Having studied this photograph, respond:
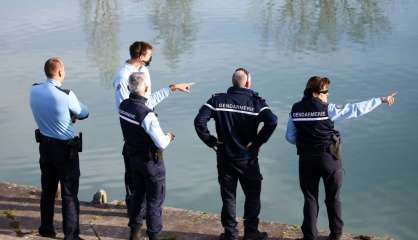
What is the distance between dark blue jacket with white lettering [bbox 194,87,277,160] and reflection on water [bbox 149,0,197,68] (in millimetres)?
11638

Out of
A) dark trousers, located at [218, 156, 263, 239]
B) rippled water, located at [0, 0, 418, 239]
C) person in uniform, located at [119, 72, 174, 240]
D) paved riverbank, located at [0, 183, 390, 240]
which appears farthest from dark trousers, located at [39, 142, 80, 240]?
rippled water, located at [0, 0, 418, 239]

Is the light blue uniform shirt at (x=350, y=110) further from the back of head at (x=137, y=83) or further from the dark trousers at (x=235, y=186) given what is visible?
the back of head at (x=137, y=83)

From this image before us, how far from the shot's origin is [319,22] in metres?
24.6

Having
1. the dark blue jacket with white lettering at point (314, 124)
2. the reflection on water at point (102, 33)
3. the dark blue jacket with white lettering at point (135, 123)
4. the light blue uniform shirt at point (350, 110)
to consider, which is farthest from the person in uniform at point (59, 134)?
the reflection on water at point (102, 33)

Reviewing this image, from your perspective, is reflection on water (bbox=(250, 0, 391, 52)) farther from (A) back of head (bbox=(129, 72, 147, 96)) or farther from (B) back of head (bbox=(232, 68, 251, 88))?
(A) back of head (bbox=(129, 72, 147, 96))

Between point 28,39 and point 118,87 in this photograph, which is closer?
point 118,87

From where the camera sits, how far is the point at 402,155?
9977 millimetres

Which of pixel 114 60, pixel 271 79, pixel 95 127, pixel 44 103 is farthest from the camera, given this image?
pixel 114 60

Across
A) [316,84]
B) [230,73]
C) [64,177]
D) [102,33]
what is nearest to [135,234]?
[64,177]

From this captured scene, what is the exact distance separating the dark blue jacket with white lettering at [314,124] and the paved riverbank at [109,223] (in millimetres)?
1057

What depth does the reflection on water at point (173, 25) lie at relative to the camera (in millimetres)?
19584

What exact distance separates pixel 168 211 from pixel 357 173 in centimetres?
378

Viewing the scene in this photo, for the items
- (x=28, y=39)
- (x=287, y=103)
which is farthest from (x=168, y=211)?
(x=28, y=39)

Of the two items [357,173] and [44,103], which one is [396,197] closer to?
[357,173]
